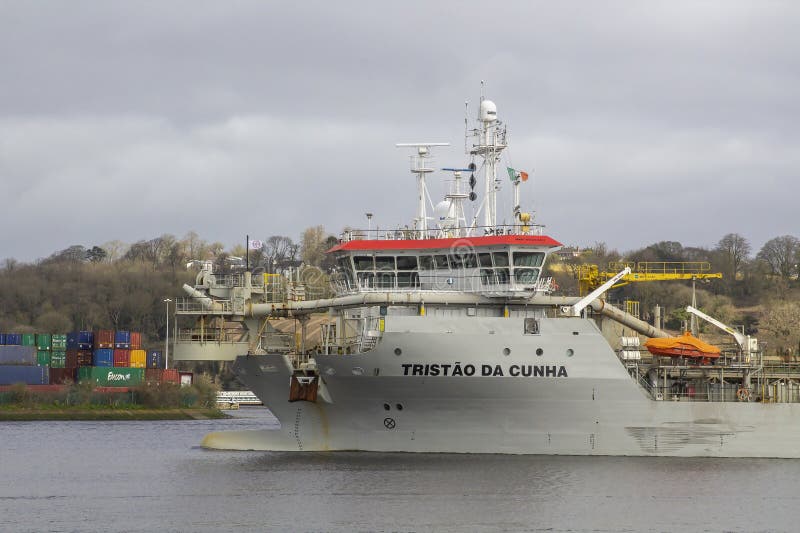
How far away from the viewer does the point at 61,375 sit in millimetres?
102875

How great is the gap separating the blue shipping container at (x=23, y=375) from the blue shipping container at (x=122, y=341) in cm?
769

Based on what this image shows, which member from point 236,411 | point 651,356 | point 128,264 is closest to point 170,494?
point 651,356

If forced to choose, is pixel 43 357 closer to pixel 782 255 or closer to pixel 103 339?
pixel 103 339

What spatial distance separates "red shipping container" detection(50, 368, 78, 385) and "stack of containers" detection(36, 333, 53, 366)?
177 cm

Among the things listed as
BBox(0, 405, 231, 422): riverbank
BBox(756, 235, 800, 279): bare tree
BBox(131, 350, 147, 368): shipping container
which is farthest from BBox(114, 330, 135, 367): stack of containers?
BBox(756, 235, 800, 279): bare tree

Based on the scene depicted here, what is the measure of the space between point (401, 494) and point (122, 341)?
244 feet

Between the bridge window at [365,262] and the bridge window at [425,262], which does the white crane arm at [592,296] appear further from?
the bridge window at [365,262]

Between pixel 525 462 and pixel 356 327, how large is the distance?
7.91 metres

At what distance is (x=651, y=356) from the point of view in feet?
151

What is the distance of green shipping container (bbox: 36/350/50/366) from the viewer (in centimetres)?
10438

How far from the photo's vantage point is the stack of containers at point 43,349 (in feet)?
343

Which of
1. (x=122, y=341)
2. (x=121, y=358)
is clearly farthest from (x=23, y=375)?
(x=122, y=341)

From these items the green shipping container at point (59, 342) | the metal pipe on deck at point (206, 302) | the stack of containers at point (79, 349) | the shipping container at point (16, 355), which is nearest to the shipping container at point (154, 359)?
the stack of containers at point (79, 349)

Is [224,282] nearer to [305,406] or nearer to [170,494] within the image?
[305,406]
